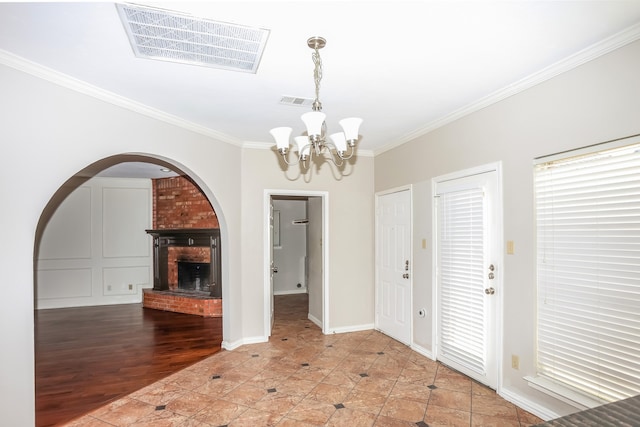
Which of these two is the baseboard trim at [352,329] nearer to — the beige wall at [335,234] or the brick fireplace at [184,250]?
the beige wall at [335,234]

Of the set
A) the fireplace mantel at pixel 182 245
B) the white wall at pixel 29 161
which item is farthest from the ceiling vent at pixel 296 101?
the fireplace mantel at pixel 182 245

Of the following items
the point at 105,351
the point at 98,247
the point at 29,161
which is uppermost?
the point at 29,161

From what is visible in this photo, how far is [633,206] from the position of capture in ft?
7.24

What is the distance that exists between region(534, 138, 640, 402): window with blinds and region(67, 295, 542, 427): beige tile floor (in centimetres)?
63

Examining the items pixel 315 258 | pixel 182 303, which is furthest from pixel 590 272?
pixel 182 303

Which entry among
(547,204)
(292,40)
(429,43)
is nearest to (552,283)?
(547,204)

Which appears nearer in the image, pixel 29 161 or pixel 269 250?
pixel 29 161

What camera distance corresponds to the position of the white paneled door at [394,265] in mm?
4617

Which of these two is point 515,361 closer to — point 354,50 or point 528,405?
point 528,405

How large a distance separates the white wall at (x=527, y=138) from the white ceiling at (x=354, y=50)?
0.13 m

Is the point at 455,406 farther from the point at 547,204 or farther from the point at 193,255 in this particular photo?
the point at 193,255

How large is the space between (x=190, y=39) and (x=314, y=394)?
306 centimetres

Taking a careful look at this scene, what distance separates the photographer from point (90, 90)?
2.91 meters

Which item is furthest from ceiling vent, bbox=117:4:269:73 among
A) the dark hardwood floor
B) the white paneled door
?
the dark hardwood floor
